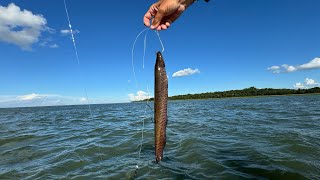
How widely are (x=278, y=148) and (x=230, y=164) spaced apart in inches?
108

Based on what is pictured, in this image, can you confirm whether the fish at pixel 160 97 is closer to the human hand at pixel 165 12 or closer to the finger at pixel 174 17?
the human hand at pixel 165 12

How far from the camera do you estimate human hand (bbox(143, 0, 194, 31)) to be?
400cm

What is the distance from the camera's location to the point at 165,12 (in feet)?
13.4

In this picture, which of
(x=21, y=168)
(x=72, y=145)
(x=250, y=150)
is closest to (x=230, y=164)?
(x=250, y=150)

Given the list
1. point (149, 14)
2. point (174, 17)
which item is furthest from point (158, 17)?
point (174, 17)

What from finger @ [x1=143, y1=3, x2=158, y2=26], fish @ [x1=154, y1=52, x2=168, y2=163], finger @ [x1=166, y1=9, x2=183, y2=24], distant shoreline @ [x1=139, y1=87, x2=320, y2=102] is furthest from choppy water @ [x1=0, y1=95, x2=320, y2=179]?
distant shoreline @ [x1=139, y1=87, x2=320, y2=102]

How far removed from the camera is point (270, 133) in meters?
12.7

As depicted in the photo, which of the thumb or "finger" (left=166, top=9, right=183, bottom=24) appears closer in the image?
the thumb

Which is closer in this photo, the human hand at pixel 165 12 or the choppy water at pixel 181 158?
the human hand at pixel 165 12

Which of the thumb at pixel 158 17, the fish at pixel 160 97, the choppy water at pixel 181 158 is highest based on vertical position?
the thumb at pixel 158 17

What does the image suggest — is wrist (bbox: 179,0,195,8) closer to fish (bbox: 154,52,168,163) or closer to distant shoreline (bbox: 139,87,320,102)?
fish (bbox: 154,52,168,163)

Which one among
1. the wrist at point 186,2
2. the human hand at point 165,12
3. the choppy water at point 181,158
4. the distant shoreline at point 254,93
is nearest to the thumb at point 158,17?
the human hand at point 165,12

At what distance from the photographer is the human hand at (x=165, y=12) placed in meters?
4.00

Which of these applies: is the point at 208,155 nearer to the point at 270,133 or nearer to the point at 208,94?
the point at 270,133
